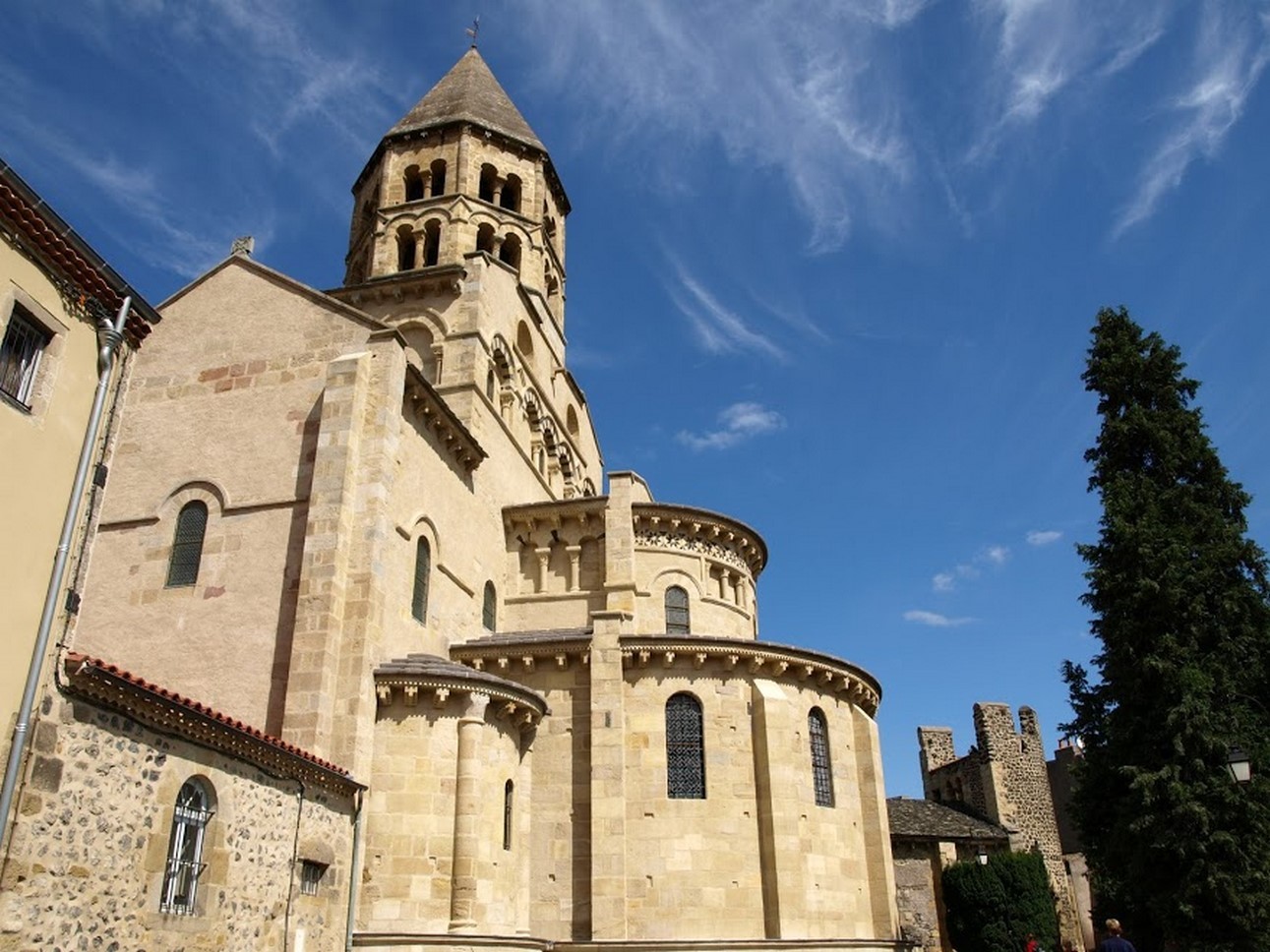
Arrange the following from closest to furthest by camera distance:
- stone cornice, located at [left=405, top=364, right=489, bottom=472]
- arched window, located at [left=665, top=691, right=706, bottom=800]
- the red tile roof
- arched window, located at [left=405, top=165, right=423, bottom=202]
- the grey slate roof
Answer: the red tile roof
arched window, located at [left=665, top=691, right=706, bottom=800]
stone cornice, located at [left=405, top=364, right=489, bottom=472]
the grey slate roof
arched window, located at [left=405, top=165, right=423, bottom=202]

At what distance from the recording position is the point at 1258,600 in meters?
21.6

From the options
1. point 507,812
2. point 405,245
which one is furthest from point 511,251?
point 507,812

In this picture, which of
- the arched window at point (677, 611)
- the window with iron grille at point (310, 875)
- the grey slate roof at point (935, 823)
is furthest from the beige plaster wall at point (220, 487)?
the grey slate roof at point (935, 823)

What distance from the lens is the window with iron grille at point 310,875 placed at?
14.1 m

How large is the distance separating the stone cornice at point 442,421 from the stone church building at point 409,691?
0.26 feet

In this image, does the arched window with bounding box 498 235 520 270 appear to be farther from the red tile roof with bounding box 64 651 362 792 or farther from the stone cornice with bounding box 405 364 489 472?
the red tile roof with bounding box 64 651 362 792

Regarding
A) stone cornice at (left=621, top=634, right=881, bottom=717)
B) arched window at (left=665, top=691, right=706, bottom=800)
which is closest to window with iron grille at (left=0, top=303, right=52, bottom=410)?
stone cornice at (left=621, top=634, right=881, bottom=717)

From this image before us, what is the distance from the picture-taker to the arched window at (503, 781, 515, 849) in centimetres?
1758

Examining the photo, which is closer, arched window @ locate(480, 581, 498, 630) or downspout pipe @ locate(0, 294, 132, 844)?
downspout pipe @ locate(0, 294, 132, 844)

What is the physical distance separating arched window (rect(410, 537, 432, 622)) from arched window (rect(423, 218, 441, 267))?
1361cm

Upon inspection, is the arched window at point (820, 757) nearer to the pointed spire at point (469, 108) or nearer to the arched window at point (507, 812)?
the arched window at point (507, 812)

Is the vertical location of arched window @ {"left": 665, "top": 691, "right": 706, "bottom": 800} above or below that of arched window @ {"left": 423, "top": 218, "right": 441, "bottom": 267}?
below

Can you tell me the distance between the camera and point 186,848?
38.9 feet

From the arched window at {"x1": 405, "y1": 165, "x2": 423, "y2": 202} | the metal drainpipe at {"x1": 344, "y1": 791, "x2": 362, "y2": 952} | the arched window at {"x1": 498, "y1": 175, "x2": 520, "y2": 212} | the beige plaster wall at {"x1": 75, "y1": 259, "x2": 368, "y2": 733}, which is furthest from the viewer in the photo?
the arched window at {"x1": 498, "y1": 175, "x2": 520, "y2": 212}
